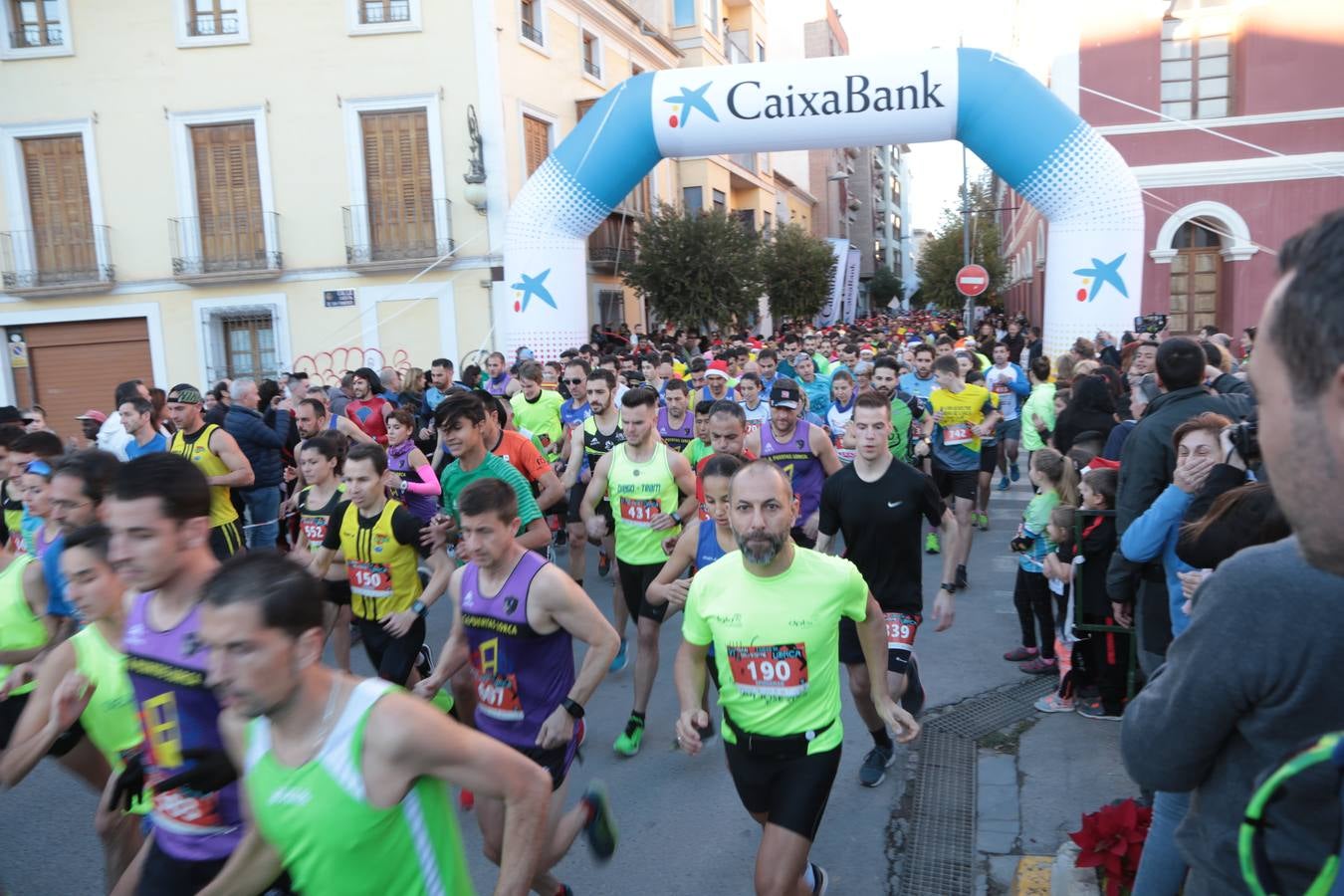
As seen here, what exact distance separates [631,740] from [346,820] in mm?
3334

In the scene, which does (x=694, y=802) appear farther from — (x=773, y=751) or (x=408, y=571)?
(x=408, y=571)

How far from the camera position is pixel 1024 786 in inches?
184

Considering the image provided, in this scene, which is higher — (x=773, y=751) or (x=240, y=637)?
(x=240, y=637)

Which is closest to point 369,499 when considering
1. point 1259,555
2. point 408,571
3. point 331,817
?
point 408,571

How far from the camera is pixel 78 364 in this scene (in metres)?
20.1

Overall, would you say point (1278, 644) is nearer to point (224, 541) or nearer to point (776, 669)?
point (776, 669)

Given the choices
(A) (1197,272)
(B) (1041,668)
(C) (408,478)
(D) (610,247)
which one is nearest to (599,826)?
(B) (1041,668)

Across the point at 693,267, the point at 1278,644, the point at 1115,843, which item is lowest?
the point at 1115,843

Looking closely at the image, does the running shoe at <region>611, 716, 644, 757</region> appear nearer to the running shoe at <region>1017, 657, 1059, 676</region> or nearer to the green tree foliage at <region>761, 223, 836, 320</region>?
the running shoe at <region>1017, 657, 1059, 676</region>

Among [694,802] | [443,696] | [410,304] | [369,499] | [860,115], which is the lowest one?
[694,802]

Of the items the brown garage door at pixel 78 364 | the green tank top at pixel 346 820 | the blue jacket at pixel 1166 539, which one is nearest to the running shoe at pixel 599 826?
the green tank top at pixel 346 820

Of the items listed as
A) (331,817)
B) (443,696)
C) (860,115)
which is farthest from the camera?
(860,115)

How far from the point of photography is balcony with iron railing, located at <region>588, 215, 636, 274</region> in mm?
23328

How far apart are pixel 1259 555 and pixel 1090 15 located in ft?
65.6
